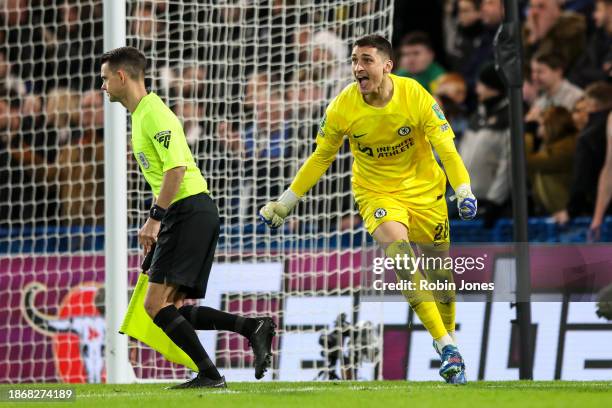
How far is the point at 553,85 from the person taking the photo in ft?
36.8

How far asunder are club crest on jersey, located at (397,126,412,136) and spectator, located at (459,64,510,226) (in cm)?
358

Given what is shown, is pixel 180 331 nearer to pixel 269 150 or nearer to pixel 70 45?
pixel 269 150

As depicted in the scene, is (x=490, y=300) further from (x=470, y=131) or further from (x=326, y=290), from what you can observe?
(x=470, y=131)

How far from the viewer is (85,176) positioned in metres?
11.8

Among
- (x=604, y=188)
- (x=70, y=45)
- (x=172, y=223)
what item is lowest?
(x=172, y=223)

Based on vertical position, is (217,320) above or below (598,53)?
below

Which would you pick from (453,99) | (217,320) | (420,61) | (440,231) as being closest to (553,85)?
(453,99)

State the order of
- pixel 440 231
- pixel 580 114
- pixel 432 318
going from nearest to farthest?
pixel 432 318 < pixel 440 231 < pixel 580 114

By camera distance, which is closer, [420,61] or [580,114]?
[580,114]

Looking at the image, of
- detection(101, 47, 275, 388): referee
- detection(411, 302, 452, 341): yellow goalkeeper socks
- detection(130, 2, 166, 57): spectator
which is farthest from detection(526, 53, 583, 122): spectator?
detection(101, 47, 275, 388): referee

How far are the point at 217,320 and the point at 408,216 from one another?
1.35 meters

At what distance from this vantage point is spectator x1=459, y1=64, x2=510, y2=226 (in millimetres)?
11109

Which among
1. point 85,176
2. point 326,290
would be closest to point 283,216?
point 326,290

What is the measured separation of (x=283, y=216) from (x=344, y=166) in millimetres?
3604
